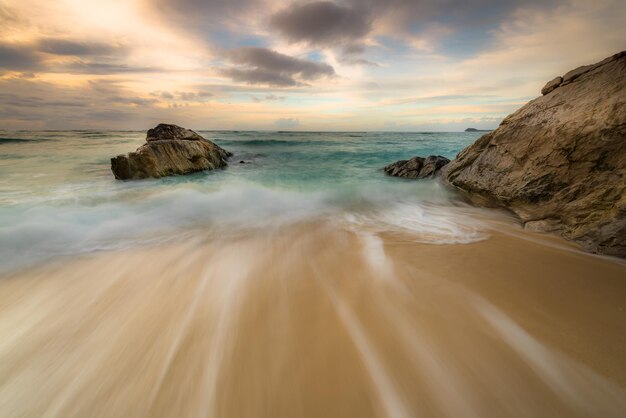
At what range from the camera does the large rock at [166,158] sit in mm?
8469

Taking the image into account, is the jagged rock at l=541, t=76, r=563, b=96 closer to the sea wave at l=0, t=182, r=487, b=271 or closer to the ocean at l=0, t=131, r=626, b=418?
the sea wave at l=0, t=182, r=487, b=271

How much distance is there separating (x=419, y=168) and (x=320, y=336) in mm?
8572

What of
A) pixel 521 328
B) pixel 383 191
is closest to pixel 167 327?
pixel 521 328

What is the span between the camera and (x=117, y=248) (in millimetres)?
3475

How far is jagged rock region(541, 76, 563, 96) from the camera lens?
488 cm

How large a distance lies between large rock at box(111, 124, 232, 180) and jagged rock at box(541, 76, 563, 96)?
10524 mm

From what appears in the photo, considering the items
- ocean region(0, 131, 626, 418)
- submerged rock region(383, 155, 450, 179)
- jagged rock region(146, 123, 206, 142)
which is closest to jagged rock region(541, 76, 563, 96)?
ocean region(0, 131, 626, 418)

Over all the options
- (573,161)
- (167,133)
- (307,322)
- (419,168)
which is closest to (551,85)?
(573,161)

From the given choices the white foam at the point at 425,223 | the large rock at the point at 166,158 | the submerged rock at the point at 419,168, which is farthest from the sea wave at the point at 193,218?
the large rock at the point at 166,158

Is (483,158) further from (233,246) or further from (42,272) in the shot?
(42,272)

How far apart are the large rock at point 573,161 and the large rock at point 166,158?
9.58m

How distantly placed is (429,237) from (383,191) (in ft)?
11.4

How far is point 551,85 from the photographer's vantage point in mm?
5008

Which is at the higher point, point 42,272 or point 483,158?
point 483,158
